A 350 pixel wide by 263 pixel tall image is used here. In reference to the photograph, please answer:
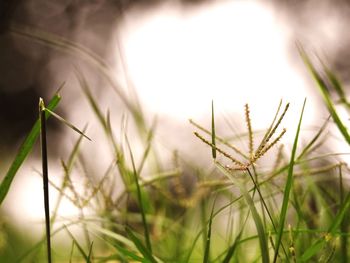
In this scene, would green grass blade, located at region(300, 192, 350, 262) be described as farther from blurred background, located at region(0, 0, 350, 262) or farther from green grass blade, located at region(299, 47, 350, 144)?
blurred background, located at region(0, 0, 350, 262)

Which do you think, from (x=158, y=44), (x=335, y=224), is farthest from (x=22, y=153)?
(x=158, y=44)

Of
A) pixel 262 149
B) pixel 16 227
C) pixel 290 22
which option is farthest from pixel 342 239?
pixel 290 22

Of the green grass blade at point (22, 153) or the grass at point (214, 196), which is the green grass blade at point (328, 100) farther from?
the green grass blade at point (22, 153)

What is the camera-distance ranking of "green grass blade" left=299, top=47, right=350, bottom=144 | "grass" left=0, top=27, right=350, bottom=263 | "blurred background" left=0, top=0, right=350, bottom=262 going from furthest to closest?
1. "blurred background" left=0, top=0, right=350, bottom=262
2. "green grass blade" left=299, top=47, right=350, bottom=144
3. "grass" left=0, top=27, right=350, bottom=263

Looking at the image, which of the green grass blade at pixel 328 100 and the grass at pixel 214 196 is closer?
the grass at pixel 214 196

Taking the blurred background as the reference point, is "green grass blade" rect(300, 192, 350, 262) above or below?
below

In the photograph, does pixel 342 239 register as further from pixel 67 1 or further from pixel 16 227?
pixel 67 1

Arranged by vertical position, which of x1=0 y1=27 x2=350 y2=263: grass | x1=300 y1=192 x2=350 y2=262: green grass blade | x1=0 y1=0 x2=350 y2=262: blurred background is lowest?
x1=300 y1=192 x2=350 y2=262: green grass blade

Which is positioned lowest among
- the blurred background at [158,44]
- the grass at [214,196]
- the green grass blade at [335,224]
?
the green grass blade at [335,224]

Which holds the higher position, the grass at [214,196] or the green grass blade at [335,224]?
the grass at [214,196]

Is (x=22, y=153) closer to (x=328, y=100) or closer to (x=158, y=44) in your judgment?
(x=328, y=100)

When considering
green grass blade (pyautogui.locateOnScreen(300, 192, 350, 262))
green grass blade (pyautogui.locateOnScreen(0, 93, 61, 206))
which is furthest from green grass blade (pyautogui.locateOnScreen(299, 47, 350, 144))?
green grass blade (pyautogui.locateOnScreen(0, 93, 61, 206))

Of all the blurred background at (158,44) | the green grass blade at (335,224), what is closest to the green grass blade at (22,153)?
the green grass blade at (335,224)
